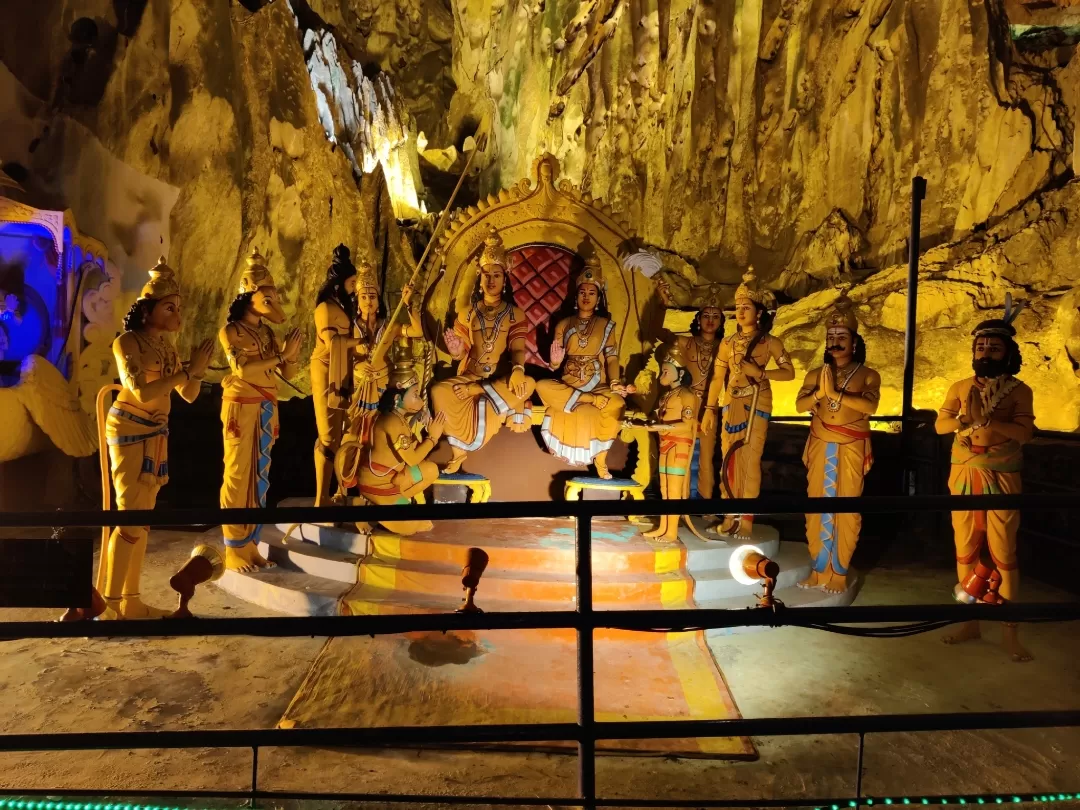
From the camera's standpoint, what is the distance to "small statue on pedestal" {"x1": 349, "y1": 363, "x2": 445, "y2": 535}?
14.8ft

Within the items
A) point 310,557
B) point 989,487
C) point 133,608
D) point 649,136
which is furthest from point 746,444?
point 649,136

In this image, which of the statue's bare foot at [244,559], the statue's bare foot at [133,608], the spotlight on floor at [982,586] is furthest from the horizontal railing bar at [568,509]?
the statue's bare foot at [244,559]

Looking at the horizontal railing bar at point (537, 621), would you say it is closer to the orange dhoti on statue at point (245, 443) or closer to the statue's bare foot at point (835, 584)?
the statue's bare foot at point (835, 584)

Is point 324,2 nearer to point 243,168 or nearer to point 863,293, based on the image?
point 243,168

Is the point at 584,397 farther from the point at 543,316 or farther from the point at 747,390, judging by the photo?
the point at 747,390

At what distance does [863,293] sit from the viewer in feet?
39.0

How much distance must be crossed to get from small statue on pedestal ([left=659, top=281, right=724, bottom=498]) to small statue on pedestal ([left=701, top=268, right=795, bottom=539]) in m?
0.20

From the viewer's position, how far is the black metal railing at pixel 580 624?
5.52 ft

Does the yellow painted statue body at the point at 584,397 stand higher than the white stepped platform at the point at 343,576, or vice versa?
the yellow painted statue body at the point at 584,397

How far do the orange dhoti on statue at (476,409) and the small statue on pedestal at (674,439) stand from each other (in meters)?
1.08

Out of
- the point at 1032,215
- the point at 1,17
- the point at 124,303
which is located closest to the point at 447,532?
the point at 124,303

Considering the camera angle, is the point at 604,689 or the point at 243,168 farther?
the point at 243,168

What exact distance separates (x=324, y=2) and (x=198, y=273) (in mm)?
8025

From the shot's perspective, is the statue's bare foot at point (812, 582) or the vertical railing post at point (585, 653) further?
the statue's bare foot at point (812, 582)
